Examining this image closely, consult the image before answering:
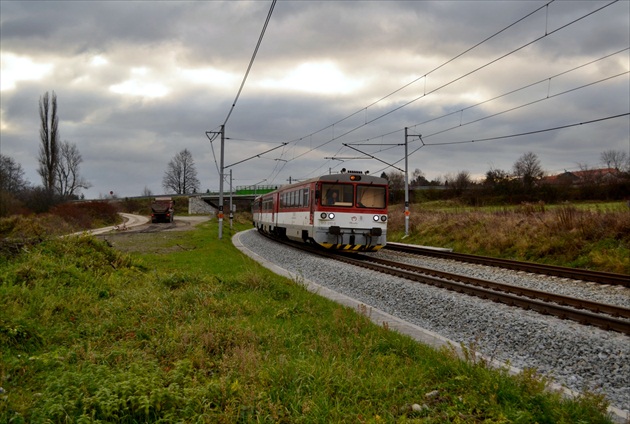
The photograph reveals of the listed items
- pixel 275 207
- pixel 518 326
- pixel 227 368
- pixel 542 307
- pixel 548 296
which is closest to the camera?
pixel 227 368

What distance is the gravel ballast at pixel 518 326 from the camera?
21.3 feet

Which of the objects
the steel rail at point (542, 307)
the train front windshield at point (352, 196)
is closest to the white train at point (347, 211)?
the train front windshield at point (352, 196)

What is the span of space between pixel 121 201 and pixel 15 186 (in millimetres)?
31286

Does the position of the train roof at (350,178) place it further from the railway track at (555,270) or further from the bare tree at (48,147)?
the bare tree at (48,147)

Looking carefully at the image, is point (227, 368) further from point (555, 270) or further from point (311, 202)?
point (311, 202)

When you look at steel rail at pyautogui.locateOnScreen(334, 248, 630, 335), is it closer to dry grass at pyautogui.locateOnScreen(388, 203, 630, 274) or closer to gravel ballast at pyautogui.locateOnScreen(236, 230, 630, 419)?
gravel ballast at pyautogui.locateOnScreen(236, 230, 630, 419)

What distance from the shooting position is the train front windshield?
66.4 feet

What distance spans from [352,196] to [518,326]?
12.2 metres

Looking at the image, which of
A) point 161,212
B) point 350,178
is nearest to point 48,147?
point 161,212

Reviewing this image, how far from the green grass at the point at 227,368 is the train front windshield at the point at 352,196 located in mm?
10852

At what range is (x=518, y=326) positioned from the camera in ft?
28.4

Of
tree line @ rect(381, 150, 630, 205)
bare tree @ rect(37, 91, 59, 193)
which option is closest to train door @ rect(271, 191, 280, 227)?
tree line @ rect(381, 150, 630, 205)

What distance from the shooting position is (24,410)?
4.29 meters

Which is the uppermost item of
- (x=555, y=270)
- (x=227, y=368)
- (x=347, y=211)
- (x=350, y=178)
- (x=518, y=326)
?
(x=350, y=178)
